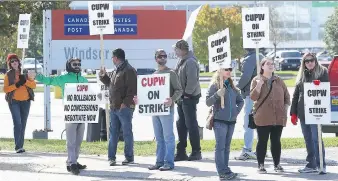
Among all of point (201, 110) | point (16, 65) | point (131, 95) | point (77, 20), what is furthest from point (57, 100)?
point (131, 95)

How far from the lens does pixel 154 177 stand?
1207cm

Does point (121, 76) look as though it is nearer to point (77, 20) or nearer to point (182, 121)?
point (182, 121)

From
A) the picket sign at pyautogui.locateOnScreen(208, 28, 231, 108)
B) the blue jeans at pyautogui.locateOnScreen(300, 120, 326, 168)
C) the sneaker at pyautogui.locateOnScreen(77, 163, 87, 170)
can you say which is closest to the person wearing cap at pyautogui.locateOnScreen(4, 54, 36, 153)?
the sneaker at pyautogui.locateOnScreen(77, 163, 87, 170)

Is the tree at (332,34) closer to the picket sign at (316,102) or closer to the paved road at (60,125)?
the paved road at (60,125)

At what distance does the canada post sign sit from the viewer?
763 inches

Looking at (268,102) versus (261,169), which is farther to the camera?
(261,169)

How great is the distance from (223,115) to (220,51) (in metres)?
1.08

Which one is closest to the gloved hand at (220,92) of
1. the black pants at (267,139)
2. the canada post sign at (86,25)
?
the black pants at (267,139)

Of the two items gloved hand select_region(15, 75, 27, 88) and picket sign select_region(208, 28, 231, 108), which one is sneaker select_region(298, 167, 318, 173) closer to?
picket sign select_region(208, 28, 231, 108)

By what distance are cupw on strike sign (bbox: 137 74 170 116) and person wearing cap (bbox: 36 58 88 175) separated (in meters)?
1.02

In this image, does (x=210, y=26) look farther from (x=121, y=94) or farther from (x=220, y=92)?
(x=220, y=92)

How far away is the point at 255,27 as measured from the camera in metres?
12.9

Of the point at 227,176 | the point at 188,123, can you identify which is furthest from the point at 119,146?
the point at 227,176

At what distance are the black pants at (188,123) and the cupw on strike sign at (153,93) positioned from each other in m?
0.94
